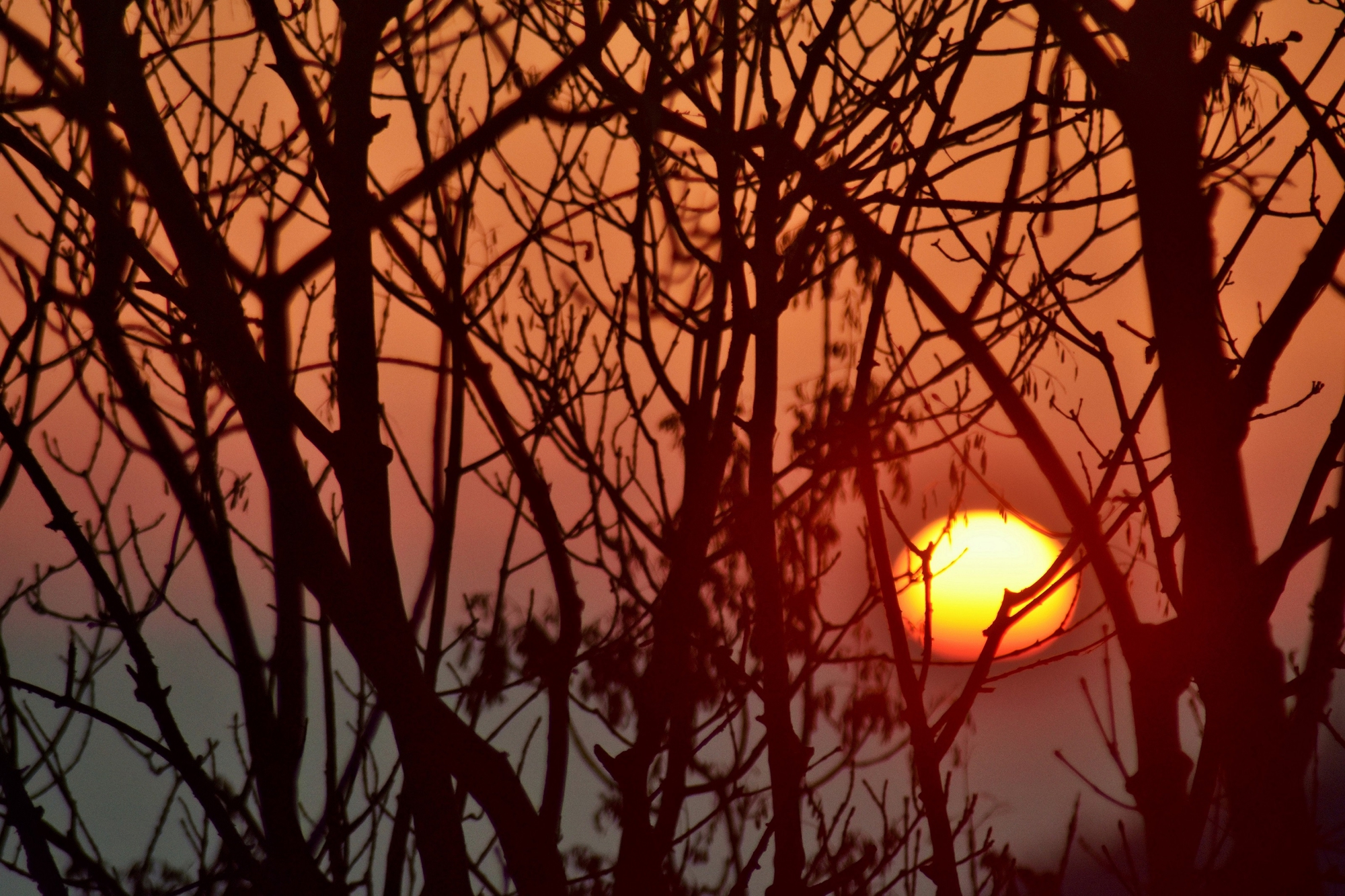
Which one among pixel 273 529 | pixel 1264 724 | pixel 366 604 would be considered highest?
pixel 273 529

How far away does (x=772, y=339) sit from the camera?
210cm

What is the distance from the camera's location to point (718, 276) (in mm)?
2426

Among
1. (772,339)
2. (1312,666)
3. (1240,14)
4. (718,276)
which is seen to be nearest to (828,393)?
(718,276)

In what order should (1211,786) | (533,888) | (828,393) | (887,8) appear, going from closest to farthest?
(1211,786), (533,888), (887,8), (828,393)

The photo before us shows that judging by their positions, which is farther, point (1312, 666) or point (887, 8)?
point (887, 8)

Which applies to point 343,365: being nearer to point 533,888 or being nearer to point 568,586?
point 568,586

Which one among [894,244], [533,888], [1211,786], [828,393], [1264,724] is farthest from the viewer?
[828,393]

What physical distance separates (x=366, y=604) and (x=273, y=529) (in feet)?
0.71

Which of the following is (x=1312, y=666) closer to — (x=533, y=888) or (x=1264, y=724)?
(x=1264, y=724)

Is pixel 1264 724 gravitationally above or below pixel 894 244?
below

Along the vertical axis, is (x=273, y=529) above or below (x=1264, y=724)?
above

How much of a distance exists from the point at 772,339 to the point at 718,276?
1.23ft

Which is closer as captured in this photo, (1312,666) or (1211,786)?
(1312,666)

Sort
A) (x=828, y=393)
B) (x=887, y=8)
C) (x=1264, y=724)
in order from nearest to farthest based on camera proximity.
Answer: (x=1264, y=724) < (x=887, y=8) < (x=828, y=393)
